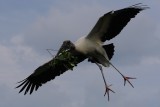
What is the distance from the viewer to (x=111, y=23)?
21391 millimetres

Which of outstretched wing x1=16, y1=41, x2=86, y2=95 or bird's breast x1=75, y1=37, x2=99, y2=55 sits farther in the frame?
outstretched wing x1=16, y1=41, x2=86, y2=95

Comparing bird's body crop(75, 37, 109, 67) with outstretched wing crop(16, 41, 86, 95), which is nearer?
bird's body crop(75, 37, 109, 67)

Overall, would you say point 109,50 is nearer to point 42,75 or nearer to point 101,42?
point 101,42

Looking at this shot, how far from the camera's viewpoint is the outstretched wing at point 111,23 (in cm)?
2083

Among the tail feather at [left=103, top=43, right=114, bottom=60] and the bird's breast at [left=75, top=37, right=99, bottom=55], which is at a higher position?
the bird's breast at [left=75, top=37, right=99, bottom=55]

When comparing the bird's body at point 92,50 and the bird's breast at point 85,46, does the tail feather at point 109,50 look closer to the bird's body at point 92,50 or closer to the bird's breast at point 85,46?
the bird's body at point 92,50

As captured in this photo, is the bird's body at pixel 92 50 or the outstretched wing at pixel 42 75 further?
the outstretched wing at pixel 42 75

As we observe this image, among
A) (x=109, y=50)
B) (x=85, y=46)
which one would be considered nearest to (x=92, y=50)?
(x=85, y=46)

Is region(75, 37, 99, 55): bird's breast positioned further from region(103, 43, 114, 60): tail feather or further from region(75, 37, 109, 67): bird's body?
region(103, 43, 114, 60): tail feather

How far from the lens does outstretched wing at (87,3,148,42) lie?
20828mm

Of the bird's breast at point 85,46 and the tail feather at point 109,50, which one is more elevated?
the bird's breast at point 85,46

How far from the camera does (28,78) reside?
23.2 m

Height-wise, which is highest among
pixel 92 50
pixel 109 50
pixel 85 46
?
pixel 85 46

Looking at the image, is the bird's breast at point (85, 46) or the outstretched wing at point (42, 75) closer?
the bird's breast at point (85, 46)
